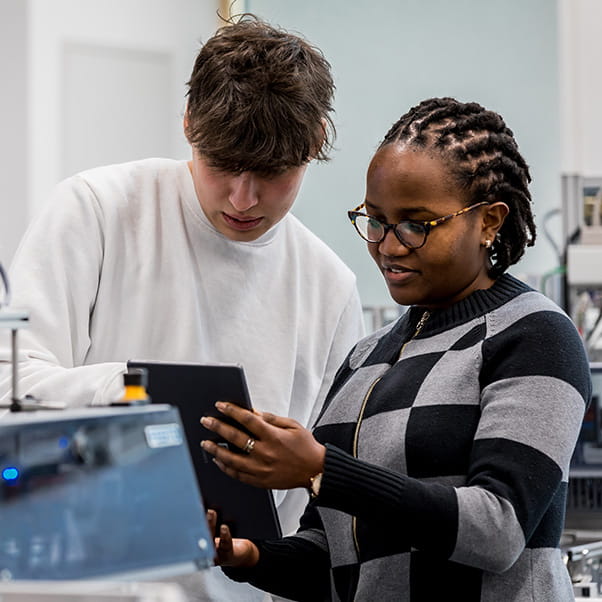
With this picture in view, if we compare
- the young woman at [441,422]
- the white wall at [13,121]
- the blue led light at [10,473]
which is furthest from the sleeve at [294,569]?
the white wall at [13,121]

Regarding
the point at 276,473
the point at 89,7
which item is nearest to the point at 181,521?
the point at 276,473

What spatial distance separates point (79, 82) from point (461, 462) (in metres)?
2.82

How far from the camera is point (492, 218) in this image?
1.12m

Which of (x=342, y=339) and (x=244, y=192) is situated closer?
(x=244, y=192)

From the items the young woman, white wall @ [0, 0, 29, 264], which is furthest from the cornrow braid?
white wall @ [0, 0, 29, 264]

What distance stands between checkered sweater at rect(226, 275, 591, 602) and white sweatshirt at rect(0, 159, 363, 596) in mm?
327

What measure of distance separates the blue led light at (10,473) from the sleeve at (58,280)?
567 mm

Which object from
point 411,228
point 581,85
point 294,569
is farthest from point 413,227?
point 581,85

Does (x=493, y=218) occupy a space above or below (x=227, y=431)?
above

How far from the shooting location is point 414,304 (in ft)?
3.79

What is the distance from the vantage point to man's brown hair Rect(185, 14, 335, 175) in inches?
50.7

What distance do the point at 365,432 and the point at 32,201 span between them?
246cm

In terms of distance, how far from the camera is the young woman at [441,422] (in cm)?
96

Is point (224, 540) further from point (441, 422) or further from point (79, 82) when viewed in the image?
point (79, 82)
